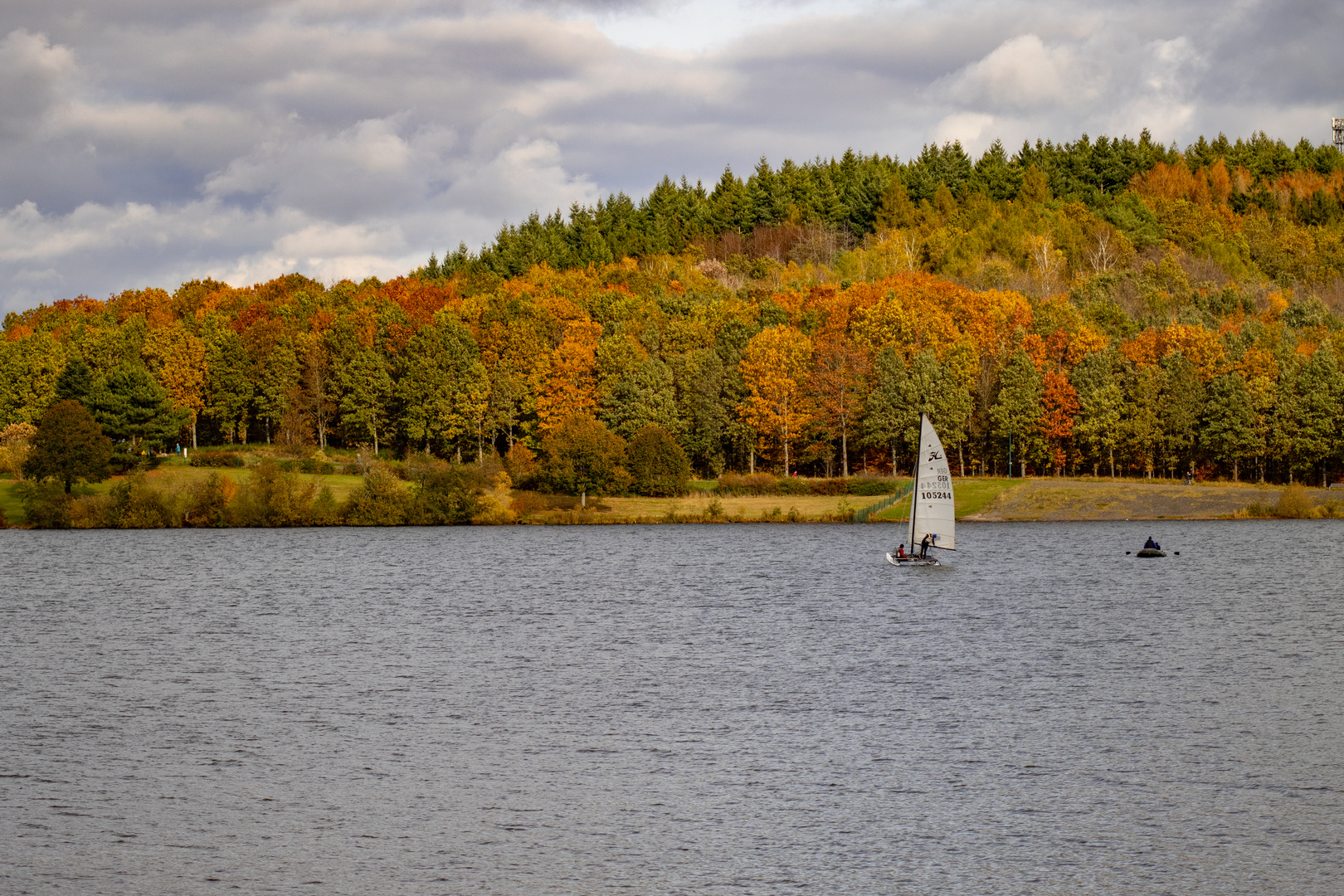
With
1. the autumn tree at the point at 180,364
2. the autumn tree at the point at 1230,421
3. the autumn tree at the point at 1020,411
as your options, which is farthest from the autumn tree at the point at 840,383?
the autumn tree at the point at 180,364

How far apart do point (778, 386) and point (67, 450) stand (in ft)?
232

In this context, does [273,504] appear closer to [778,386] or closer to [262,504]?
[262,504]

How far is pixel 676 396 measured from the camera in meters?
142

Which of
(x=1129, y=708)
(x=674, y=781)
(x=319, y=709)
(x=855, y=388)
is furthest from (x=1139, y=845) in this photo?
(x=855, y=388)

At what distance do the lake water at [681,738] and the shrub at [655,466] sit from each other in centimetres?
4670

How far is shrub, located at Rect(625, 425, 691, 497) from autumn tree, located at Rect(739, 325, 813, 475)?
1403 centimetres

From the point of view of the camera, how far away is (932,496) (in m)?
75.7

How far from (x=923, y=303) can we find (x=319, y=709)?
120m

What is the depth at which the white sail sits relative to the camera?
7262cm

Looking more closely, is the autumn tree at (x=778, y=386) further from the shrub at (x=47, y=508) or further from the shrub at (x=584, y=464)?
the shrub at (x=47, y=508)

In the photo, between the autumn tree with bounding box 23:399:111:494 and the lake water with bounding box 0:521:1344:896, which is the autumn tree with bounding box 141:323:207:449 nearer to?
the autumn tree with bounding box 23:399:111:494

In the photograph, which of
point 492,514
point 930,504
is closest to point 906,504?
point 492,514

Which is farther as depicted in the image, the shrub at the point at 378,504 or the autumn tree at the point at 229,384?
the autumn tree at the point at 229,384

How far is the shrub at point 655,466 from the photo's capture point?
120 meters
